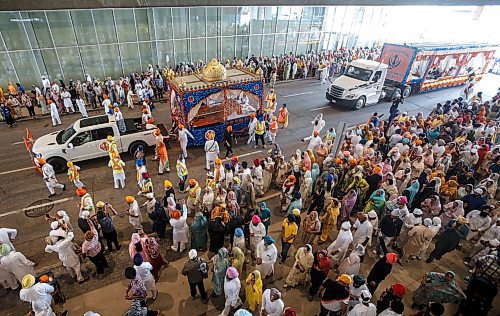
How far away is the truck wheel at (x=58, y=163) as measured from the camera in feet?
34.0

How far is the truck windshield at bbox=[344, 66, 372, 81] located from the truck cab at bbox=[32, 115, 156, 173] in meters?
12.8

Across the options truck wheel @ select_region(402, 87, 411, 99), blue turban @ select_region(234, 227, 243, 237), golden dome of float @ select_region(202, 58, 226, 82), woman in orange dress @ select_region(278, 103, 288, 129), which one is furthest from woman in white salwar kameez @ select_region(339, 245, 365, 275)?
truck wheel @ select_region(402, 87, 411, 99)

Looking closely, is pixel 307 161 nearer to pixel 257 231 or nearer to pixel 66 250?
pixel 257 231

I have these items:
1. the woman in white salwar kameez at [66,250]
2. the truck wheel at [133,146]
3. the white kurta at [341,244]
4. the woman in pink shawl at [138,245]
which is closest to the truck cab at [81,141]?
the truck wheel at [133,146]

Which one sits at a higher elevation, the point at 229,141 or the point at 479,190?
the point at 479,190

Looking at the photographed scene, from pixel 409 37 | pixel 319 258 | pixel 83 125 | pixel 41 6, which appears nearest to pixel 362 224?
pixel 319 258

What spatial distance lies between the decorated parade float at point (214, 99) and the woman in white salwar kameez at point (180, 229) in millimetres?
5684

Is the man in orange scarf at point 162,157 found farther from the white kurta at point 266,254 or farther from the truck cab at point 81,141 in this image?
the white kurta at point 266,254

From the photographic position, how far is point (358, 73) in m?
17.4

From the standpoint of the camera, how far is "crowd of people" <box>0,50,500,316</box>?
5.71 m

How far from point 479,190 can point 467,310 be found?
10.3 feet

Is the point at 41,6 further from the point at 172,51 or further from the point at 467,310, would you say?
the point at 172,51

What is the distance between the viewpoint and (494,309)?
668cm

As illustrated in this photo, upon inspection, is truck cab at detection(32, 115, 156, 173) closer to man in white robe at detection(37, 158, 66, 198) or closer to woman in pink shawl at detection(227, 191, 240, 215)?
man in white robe at detection(37, 158, 66, 198)
